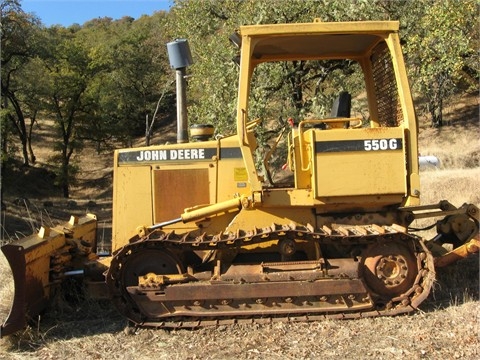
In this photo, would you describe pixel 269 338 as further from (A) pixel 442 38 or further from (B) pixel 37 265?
(A) pixel 442 38

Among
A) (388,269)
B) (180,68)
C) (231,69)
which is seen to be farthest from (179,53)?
(231,69)

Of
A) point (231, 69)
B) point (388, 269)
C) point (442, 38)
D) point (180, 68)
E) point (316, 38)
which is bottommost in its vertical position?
point (388, 269)

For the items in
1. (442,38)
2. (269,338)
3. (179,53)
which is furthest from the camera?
(442,38)

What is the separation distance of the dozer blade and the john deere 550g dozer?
0.02 metres

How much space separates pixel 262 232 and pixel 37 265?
91.5 inches

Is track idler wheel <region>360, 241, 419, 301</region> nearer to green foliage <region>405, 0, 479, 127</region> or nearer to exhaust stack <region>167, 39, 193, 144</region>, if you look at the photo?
exhaust stack <region>167, 39, 193, 144</region>

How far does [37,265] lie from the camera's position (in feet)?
17.9

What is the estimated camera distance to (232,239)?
17.4ft

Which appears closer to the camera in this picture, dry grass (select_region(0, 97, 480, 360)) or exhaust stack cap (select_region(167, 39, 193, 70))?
dry grass (select_region(0, 97, 480, 360))

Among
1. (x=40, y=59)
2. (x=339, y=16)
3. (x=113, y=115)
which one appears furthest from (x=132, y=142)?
(x=339, y=16)

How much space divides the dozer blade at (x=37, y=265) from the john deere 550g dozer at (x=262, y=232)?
0.02m

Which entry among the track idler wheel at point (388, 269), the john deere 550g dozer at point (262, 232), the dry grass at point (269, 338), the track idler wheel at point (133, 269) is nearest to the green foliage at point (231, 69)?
the john deere 550g dozer at point (262, 232)

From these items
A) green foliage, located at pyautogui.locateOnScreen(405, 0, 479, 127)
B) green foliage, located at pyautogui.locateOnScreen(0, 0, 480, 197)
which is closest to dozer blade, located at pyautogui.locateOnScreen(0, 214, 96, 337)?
green foliage, located at pyautogui.locateOnScreen(0, 0, 480, 197)

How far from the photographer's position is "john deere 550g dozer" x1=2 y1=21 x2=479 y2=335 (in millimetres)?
5320
